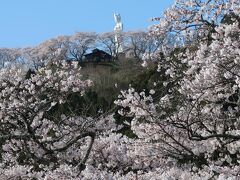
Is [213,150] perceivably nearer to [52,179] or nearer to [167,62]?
[52,179]

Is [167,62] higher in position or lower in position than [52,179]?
higher

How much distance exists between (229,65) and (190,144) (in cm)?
140

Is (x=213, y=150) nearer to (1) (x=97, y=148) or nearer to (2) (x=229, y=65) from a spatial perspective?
(2) (x=229, y=65)

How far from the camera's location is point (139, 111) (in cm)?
711

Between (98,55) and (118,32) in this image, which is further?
(118,32)

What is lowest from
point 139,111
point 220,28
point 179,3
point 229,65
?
point 139,111

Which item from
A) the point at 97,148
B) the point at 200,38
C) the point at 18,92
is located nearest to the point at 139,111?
the point at 97,148

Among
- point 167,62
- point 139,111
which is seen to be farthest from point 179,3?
point 139,111

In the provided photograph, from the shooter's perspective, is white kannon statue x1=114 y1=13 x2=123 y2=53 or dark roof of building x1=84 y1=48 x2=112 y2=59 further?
white kannon statue x1=114 y1=13 x2=123 y2=53

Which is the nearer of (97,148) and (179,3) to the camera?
(97,148)

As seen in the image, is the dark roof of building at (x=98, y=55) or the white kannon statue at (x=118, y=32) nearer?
the dark roof of building at (x=98, y=55)

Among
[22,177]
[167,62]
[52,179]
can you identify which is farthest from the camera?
[167,62]

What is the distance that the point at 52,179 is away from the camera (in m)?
4.98

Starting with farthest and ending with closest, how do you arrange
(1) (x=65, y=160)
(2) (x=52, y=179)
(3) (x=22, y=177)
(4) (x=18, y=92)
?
1. (4) (x=18, y=92)
2. (1) (x=65, y=160)
3. (3) (x=22, y=177)
4. (2) (x=52, y=179)
